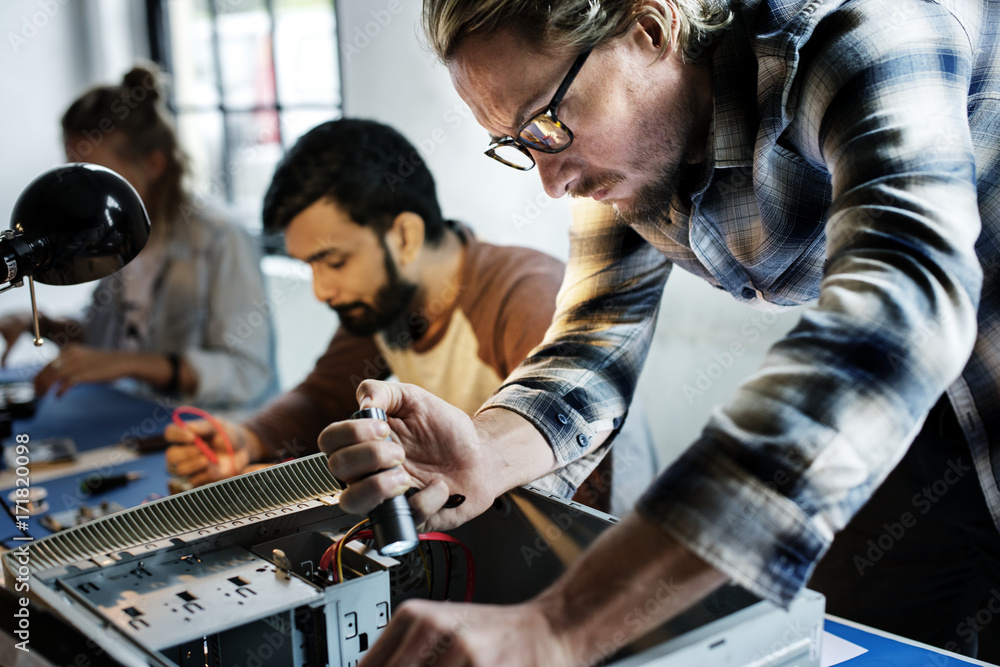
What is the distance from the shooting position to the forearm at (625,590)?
500 mm

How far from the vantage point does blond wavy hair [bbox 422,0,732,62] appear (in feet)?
2.51

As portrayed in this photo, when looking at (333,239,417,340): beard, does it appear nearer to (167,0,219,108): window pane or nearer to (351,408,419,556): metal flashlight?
(351,408,419,556): metal flashlight

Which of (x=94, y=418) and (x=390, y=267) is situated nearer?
(x=390, y=267)

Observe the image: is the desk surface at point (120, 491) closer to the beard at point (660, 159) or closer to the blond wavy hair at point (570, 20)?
the beard at point (660, 159)

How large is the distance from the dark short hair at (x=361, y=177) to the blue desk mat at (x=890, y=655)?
1.12 meters

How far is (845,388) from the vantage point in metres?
0.50

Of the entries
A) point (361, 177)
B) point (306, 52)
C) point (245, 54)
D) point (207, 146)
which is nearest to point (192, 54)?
point (207, 146)

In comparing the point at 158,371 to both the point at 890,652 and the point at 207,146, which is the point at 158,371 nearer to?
the point at 890,652

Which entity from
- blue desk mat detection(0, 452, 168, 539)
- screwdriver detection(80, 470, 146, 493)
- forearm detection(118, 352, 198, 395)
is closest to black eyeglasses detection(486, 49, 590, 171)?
blue desk mat detection(0, 452, 168, 539)

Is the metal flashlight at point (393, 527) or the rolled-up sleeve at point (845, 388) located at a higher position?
the rolled-up sleeve at point (845, 388)
